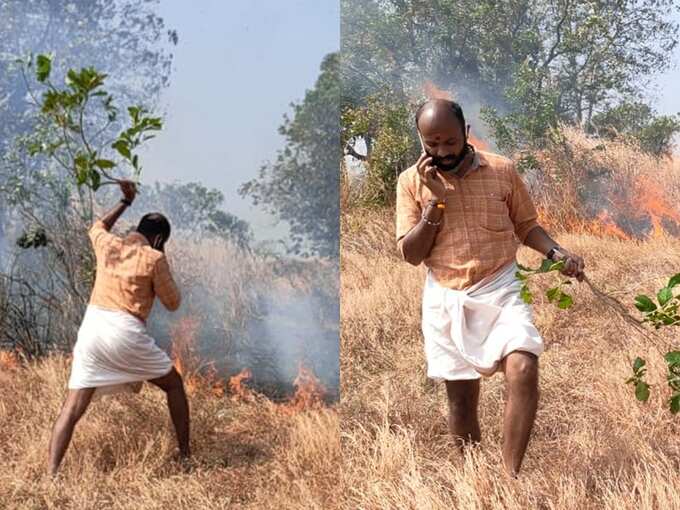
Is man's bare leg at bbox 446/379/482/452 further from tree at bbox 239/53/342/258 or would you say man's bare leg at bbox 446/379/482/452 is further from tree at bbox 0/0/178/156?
tree at bbox 0/0/178/156

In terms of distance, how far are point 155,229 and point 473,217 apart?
1.49 metres

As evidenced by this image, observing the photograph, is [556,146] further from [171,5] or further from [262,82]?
[171,5]

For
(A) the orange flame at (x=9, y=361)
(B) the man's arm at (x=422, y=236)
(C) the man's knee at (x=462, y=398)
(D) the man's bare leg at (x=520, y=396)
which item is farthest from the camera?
(A) the orange flame at (x=9, y=361)

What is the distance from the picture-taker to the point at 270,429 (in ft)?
15.1

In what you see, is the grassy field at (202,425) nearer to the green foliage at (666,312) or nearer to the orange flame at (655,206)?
the orange flame at (655,206)

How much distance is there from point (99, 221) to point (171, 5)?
103 centimetres

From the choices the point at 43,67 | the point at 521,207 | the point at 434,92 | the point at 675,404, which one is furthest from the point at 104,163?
the point at 675,404

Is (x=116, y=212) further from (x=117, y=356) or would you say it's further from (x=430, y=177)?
(x=430, y=177)

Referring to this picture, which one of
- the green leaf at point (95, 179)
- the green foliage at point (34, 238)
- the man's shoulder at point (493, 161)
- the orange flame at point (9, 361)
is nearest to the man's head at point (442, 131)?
the man's shoulder at point (493, 161)

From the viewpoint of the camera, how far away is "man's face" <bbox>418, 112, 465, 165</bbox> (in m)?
3.54

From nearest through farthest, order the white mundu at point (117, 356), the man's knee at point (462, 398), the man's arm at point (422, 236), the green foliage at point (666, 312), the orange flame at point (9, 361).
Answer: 1. the green foliage at point (666, 312)
2. the man's arm at point (422, 236)
3. the man's knee at point (462, 398)
4. the white mundu at point (117, 356)
5. the orange flame at point (9, 361)

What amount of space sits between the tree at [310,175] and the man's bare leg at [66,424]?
112 cm

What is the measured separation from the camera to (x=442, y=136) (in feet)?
11.7

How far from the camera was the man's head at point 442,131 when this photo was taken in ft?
11.6
